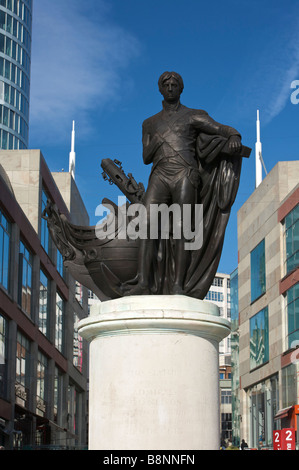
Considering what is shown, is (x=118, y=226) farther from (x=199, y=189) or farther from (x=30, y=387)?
(x=30, y=387)

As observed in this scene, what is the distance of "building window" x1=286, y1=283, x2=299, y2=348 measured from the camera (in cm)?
5409

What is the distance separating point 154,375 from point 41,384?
47588mm

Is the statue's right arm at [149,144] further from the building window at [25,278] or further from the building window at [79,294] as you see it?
the building window at [79,294]

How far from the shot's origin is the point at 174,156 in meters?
9.02

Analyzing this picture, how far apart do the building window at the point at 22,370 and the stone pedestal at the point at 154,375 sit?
39007mm

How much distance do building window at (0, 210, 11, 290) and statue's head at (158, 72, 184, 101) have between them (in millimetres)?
34542

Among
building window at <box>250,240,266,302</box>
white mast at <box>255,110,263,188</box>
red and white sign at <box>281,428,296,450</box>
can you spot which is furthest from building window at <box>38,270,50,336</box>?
white mast at <box>255,110,263,188</box>

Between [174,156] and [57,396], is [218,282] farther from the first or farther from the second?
[174,156]

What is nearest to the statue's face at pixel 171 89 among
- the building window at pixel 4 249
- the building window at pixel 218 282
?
the building window at pixel 4 249

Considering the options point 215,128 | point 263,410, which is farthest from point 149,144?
point 263,410

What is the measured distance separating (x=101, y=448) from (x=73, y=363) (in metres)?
60.6

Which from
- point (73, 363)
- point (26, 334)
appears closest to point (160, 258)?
point (26, 334)

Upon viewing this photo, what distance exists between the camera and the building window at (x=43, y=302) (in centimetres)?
5441

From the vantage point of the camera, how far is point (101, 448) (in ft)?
25.9
